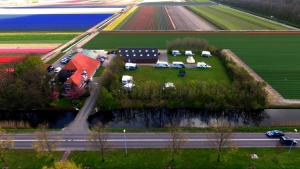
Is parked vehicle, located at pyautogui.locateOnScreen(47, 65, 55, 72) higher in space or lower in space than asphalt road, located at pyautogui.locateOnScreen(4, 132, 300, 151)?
higher

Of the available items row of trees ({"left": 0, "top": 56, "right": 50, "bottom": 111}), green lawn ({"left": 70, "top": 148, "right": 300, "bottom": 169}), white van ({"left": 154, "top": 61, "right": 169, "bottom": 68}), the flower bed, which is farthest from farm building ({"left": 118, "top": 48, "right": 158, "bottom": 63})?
green lawn ({"left": 70, "top": 148, "right": 300, "bottom": 169})

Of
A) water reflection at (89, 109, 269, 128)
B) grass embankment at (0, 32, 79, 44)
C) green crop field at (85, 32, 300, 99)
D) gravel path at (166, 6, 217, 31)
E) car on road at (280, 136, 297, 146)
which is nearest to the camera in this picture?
car on road at (280, 136, 297, 146)

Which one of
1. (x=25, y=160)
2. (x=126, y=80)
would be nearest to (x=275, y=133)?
(x=126, y=80)

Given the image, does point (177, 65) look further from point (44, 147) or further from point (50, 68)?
point (44, 147)

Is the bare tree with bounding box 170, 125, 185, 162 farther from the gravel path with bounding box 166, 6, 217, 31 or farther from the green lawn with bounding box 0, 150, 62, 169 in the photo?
the gravel path with bounding box 166, 6, 217, 31

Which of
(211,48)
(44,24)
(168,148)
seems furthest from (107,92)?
(44,24)

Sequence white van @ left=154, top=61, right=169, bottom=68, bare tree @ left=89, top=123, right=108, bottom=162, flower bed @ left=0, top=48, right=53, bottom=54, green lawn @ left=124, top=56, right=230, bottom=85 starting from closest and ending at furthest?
bare tree @ left=89, top=123, right=108, bottom=162 < green lawn @ left=124, top=56, right=230, bottom=85 < white van @ left=154, top=61, right=169, bottom=68 < flower bed @ left=0, top=48, right=53, bottom=54
